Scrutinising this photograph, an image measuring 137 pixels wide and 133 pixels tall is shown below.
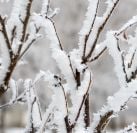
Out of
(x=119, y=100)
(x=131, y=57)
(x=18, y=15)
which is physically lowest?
(x=119, y=100)

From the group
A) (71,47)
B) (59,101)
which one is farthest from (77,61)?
(71,47)

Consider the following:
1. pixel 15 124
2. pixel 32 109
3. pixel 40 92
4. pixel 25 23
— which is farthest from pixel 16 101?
pixel 15 124

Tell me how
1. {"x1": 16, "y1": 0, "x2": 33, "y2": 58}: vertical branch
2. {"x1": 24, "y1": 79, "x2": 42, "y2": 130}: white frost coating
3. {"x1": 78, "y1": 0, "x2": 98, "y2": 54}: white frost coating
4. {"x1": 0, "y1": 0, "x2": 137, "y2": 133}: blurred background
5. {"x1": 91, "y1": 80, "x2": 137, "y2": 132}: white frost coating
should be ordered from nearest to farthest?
{"x1": 91, "y1": 80, "x2": 137, "y2": 132}: white frost coating < {"x1": 78, "y1": 0, "x2": 98, "y2": 54}: white frost coating < {"x1": 16, "y1": 0, "x2": 33, "y2": 58}: vertical branch < {"x1": 24, "y1": 79, "x2": 42, "y2": 130}: white frost coating < {"x1": 0, "y1": 0, "x2": 137, "y2": 133}: blurred background

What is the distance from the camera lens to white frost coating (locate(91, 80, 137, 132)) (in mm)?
1787

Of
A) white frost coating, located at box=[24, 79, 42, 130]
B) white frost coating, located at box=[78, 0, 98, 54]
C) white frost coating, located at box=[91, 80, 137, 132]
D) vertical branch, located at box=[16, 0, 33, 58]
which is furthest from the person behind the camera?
white frost coating, located at box=[24, 79, 42, 130]

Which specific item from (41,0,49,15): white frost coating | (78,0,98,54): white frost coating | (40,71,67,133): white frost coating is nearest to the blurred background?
(41,0,49,15): white frost coating

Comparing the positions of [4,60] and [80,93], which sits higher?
[4,60]

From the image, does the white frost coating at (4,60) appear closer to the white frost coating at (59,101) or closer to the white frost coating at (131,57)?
the white frost coating at (59,101)

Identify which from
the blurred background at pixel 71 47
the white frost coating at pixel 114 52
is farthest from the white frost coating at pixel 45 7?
the blurred background at pixel 71 47

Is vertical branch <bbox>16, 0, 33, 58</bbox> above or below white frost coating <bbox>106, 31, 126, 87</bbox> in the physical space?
above

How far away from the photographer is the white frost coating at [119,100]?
1.79 meters

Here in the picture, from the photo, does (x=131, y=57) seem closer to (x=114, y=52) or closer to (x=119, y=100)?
(x=114, y=52)

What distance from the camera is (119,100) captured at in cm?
182

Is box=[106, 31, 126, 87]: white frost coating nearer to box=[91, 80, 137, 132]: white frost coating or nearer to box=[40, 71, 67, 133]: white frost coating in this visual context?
box=[91, 80, 137, 132]: white frost coating
